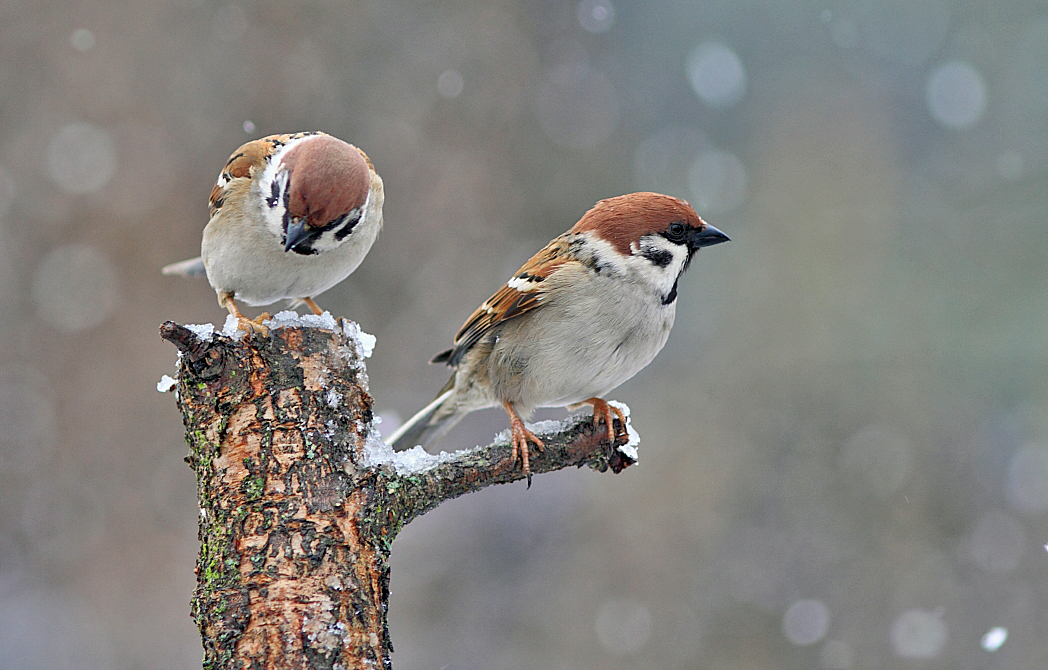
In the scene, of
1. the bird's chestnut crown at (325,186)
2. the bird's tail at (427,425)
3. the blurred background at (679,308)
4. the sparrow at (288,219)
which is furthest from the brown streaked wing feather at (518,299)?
the blurred background at (679,308)

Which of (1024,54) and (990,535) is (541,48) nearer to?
(1024,54)

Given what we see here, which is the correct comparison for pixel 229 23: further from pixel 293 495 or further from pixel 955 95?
pixel 955 95

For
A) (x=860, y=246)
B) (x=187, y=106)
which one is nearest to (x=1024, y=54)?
(x=860, y=246)

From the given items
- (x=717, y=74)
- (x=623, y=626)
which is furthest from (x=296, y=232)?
(x=717, y=74)

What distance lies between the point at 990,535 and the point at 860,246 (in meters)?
1.89

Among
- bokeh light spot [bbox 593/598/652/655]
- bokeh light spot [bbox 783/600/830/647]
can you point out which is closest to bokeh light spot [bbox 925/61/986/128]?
bokeh light spot [bbox 783/600/830/647]

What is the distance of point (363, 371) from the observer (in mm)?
1884

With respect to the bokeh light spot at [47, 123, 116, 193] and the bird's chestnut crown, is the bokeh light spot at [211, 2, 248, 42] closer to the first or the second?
the bokeh light spot at [47, 123, 116, 193]

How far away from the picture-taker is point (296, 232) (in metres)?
1.97

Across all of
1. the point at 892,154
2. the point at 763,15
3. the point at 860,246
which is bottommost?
the point at 860,246

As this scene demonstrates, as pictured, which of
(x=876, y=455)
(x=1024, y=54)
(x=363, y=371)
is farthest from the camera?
(x=1024, y=54)

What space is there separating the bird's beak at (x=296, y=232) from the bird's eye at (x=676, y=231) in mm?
954

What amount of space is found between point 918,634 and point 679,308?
2278 millimetres

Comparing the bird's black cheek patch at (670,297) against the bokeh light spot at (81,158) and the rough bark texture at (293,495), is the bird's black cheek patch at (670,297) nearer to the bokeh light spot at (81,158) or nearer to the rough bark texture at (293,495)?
the rough bark texture at (293,495)
